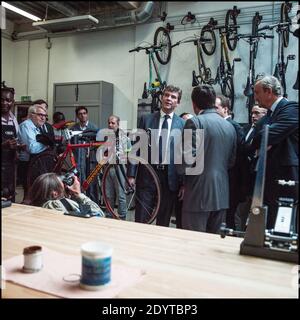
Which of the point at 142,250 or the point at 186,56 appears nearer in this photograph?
the point at 142,250

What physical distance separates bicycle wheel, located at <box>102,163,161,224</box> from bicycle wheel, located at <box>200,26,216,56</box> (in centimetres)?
297

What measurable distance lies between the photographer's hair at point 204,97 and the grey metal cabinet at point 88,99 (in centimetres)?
400

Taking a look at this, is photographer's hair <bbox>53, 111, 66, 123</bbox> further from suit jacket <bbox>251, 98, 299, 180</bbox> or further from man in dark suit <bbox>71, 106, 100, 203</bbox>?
suit jacket <bbox>251, 98, 299, 180</bbox>

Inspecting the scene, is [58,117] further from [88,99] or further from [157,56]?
[157,56]

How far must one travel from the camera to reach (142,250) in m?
1.05

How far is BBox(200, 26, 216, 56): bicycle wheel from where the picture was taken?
17.5 ft

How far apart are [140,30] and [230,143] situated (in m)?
4.52

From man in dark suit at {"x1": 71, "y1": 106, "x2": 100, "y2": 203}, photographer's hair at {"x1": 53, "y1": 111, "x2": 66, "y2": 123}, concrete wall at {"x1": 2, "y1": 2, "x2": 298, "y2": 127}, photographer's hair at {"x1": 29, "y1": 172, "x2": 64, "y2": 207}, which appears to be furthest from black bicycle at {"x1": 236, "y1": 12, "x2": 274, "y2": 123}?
photographer's hair at {"x1": 29, "y1": 172, "x2": 64, "y2": 207}

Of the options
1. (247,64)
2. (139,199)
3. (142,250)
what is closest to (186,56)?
(247,64)

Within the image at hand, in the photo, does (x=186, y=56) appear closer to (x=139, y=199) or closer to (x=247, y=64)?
(x=247, y=64)

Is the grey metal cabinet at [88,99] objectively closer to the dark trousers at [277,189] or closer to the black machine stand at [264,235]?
the dark trousers at [277,189]

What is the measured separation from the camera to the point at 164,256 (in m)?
1.01

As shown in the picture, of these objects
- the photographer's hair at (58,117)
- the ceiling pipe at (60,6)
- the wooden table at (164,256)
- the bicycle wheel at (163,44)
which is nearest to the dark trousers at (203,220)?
the wooden table at (164,256)

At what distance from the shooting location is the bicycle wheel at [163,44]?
5727mm
